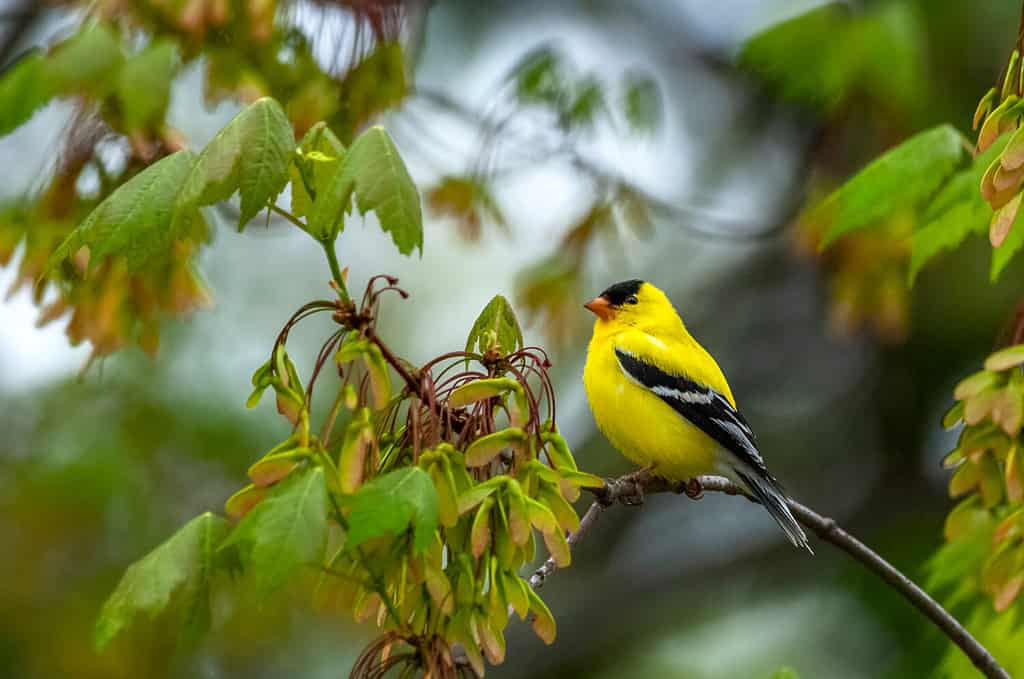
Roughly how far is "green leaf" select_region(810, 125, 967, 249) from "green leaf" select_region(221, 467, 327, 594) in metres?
1.78

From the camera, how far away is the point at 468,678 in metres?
2.61

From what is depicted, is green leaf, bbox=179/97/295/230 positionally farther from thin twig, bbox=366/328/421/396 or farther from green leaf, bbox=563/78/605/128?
green leaf, bbox=563/78/605/128

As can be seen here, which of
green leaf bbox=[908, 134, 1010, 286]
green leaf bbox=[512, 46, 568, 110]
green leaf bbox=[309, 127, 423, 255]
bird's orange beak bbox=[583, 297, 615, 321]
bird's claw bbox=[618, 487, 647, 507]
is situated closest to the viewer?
green leaf bbox=[309, 127, 423, 255]

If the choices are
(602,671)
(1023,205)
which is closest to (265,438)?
(602,671)

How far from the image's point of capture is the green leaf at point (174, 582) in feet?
8.00

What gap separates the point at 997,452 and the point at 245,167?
1.90 meters

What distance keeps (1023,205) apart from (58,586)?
5907 mm

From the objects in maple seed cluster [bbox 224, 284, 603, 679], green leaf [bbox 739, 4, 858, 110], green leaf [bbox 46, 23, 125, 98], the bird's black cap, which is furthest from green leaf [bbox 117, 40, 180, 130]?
green leaf [bbox 739, 4, 858, 110]

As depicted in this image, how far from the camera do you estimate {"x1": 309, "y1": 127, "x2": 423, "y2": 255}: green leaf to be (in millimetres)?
2223

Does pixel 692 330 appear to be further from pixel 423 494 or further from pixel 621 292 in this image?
pixel 423 494

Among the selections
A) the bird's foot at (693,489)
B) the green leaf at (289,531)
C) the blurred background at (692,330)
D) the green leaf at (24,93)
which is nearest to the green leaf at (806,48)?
the blurred background at (692,330)

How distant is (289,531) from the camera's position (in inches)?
77.3

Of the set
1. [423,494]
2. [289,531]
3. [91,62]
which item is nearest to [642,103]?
[91,62]

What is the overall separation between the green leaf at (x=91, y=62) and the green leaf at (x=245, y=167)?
1.51 m
